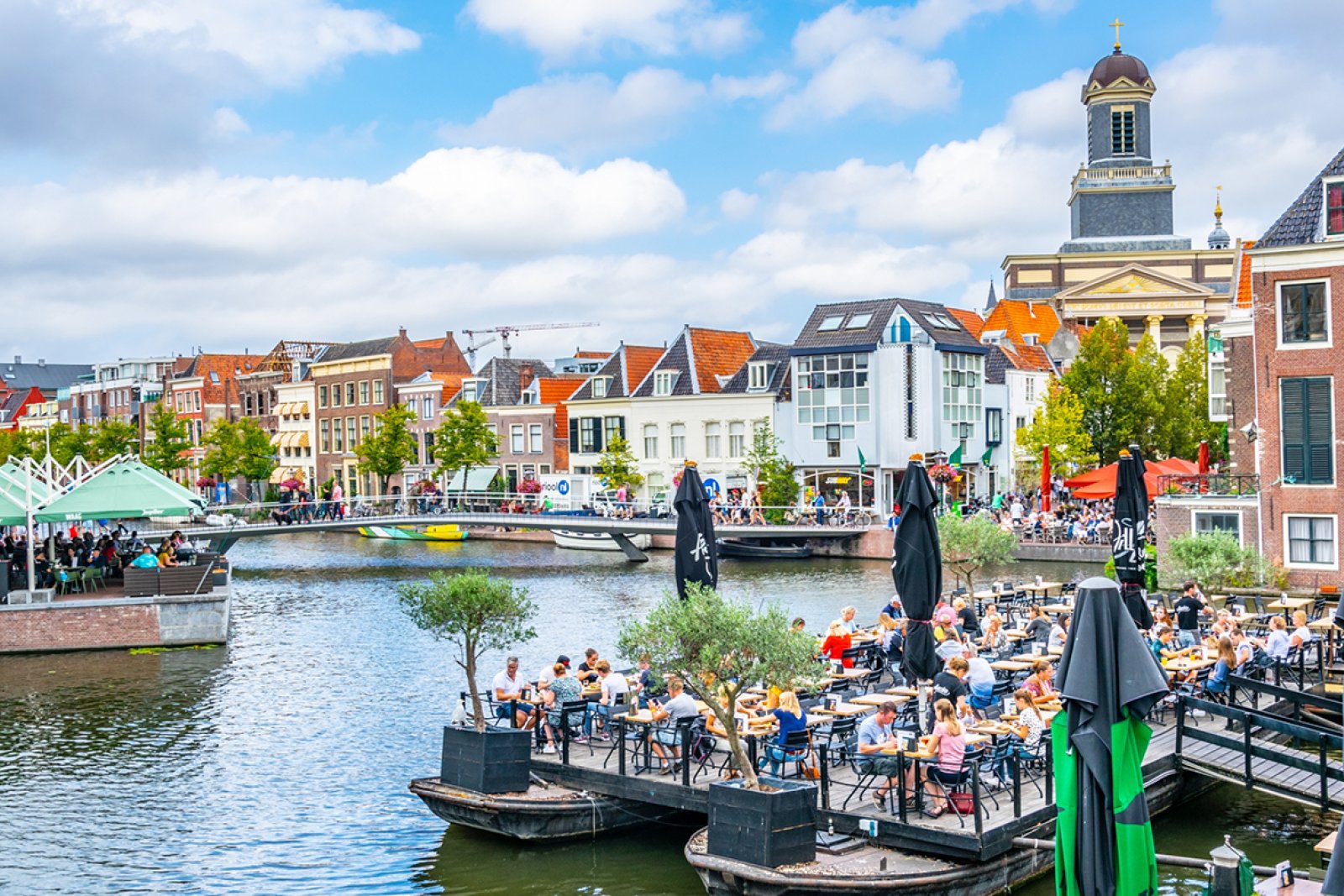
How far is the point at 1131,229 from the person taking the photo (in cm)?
8931

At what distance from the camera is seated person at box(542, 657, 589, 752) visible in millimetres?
16797

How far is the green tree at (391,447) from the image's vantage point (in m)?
68.0

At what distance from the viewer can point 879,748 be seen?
45.1 feet

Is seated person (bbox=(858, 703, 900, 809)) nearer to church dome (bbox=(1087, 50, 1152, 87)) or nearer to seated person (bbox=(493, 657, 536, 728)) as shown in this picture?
seated person (bbox=(493, 657, 536, 728))

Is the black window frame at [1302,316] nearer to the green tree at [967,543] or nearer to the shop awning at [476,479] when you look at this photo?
the green tree at [967,543]

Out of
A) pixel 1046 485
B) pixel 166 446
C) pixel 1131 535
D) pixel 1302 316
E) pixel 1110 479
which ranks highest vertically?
pixel 1302 316

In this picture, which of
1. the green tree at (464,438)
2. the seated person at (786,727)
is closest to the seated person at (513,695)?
the seated person at (786,727)

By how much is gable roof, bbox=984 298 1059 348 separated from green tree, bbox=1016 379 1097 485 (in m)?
12.8

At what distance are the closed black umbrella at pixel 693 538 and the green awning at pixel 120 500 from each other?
50.8 ft

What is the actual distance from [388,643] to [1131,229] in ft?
235

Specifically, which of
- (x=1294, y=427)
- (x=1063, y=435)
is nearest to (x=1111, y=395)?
(x=1063, y=435)

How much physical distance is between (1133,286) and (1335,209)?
52.9m

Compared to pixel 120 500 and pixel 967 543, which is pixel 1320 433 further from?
pixel 120 500

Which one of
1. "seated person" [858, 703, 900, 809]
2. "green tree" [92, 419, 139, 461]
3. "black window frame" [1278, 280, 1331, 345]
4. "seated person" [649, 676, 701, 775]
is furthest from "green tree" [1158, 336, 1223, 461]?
"green tree" [92, 419, 139, 461]
